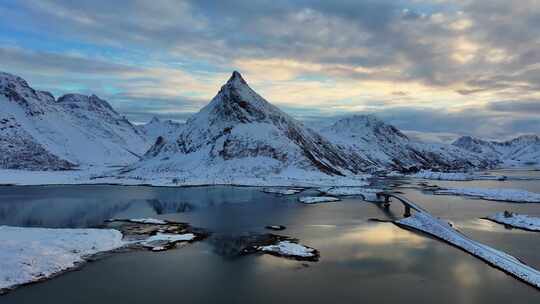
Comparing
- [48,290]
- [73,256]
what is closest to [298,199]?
[73,256]

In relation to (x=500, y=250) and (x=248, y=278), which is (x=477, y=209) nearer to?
(x=500, y=250)

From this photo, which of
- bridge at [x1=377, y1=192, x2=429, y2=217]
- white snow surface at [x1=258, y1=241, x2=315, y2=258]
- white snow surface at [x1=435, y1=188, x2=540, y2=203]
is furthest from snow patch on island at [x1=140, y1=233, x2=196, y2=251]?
white snow surface at [x1=435, y1=188, x2=540, y2=203]

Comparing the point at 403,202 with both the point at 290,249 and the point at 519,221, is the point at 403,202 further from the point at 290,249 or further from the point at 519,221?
the point at 290,249

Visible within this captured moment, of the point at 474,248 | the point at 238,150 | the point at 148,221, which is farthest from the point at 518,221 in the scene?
the point at 238,150

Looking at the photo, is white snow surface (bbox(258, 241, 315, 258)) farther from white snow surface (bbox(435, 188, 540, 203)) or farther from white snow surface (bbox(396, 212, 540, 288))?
white snow surface (bbox(435, 188, 540, 203))

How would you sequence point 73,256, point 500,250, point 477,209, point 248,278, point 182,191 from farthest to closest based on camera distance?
point 182,191 → point 477,209 → point 500,250 → point 73,256 → point 248,278

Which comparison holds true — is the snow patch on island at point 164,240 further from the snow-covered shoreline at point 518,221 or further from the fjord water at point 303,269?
the snow-covered shoreline at point 518,221
